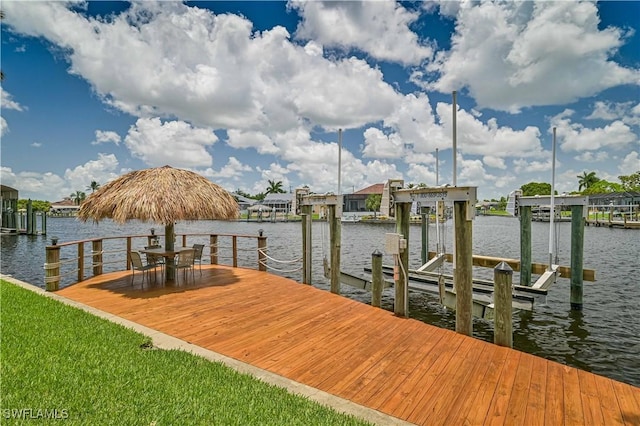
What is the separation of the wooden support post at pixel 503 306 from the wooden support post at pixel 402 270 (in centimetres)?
159

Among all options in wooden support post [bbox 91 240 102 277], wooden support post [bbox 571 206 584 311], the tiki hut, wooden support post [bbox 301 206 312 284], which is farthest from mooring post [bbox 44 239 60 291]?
wooden support post [bbox 571 206 584 311]

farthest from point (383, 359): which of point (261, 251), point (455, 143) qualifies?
point (261, 251)

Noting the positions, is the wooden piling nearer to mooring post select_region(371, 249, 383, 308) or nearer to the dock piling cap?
mooring post select_region(371, 249, 383, 308)

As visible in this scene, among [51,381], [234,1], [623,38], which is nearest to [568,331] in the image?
[51,381]

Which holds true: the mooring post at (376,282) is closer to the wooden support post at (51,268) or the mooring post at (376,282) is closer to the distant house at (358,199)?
the wooden support post at (51,268)

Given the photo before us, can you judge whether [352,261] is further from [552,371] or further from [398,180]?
[552,371]

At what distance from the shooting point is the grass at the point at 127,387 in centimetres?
275

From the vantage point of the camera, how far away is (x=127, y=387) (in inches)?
125

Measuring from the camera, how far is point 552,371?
13.4 ft

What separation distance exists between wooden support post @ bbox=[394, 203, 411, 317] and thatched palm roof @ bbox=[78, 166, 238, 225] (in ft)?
15.4

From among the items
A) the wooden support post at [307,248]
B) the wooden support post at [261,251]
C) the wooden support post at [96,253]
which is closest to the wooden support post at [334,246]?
the wooden support post at [307,248]

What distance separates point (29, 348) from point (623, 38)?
1720 cm

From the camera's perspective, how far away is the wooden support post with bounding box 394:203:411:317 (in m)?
6.23

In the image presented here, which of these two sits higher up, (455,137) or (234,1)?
(234,1)
